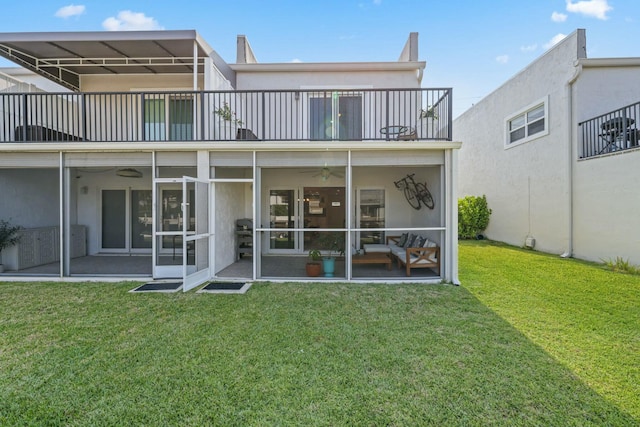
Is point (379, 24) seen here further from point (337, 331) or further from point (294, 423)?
point (294, 423)

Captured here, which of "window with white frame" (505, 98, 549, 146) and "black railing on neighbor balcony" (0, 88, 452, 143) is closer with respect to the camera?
"black railing on neighbor balcony" (0, 88, 452, 143)

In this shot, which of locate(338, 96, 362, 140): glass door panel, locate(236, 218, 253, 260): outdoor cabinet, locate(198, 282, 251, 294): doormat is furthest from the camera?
locate(338, 96, 362, 140): glass door panel

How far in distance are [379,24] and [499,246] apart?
356 inches

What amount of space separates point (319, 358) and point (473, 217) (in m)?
11.5

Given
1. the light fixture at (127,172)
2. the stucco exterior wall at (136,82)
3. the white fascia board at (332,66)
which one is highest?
the white fascia board at (332,66)

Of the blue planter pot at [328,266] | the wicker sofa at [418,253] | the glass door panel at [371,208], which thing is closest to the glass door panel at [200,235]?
the blue planter pot at [328,266]

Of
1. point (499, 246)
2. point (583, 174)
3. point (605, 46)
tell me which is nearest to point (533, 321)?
point (583, 174)

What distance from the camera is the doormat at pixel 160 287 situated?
5.34 m

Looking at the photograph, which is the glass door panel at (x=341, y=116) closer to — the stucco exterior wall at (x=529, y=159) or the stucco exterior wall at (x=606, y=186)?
the stucco exterior wall at (x=529, y=159)

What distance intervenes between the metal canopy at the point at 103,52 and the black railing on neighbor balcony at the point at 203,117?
741 millimetres

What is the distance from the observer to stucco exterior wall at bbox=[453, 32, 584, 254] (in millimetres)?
8609

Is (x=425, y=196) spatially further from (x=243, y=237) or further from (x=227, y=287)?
(x=227, y=287)

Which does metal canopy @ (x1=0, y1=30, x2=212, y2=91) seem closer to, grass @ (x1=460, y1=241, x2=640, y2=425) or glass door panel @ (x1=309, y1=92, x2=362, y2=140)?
glass door panel @ (x1=309, y1=92, x2=362, y2=140)

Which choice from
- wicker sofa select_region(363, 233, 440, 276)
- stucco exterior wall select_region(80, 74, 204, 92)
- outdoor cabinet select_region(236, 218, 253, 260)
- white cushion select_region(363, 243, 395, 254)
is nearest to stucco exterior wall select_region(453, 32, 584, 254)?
wicker sofa select_region(363, 233, 440, 276)
